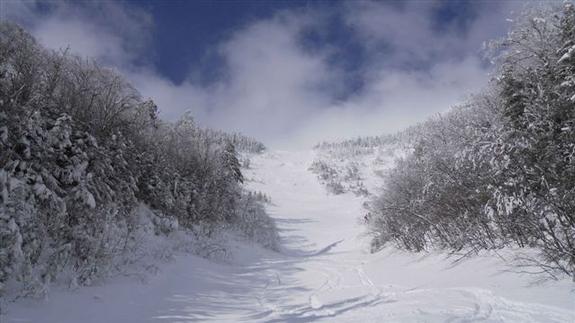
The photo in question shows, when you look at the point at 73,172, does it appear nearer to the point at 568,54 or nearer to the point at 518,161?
the point at 518,161

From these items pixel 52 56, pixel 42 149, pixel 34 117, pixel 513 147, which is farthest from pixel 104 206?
pixel 513 147

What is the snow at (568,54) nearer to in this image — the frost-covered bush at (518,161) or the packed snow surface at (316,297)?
the frost-covered bush at (518,161)

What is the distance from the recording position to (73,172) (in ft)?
25.7

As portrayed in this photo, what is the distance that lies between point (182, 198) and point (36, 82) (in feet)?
29.2

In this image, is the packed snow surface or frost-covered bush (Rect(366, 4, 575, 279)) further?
frost-covered bush (Rect(366, 4, 575, 279))

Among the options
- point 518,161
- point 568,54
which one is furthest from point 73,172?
point 568,54

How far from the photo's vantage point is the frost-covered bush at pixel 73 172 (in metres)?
5.72

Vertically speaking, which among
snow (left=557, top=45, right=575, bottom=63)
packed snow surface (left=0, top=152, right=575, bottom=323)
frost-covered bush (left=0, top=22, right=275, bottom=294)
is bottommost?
packed snow surface (left=0, top=152, right=575, bottom=323)

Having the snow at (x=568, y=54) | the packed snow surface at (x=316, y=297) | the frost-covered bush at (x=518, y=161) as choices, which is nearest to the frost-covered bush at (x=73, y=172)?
the packed snow surface at (x=316, y=297)

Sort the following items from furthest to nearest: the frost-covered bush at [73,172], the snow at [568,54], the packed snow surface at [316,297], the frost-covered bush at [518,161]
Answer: the snow at [568,54]
the frost-covered bush at [518,161]
the frost-covered bush at [73,172]
the packed snow surface at [316,297]

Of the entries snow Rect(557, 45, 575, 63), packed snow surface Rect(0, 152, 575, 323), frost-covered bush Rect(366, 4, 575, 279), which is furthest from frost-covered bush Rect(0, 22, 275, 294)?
snow Rect(557, 45, 575, 63)

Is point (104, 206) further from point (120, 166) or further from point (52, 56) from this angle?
point (52, 56)

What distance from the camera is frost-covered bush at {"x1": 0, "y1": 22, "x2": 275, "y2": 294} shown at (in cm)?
572

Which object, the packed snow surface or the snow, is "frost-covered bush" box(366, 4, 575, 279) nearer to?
the snow
